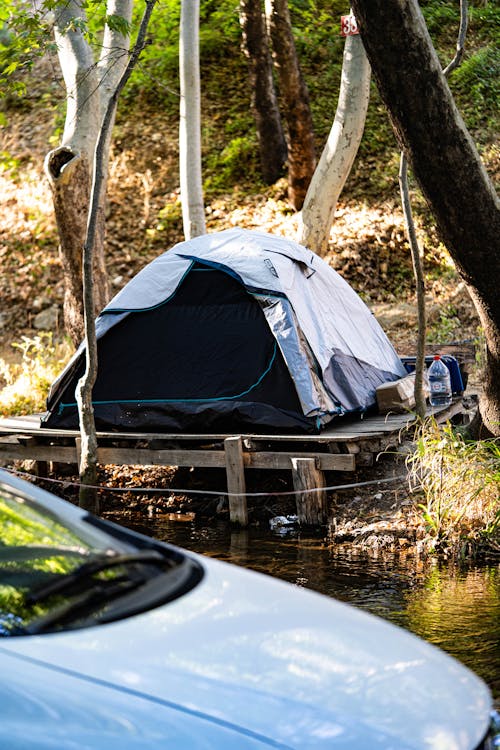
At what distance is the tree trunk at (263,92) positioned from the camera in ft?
48.8

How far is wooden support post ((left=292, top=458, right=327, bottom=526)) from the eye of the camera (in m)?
7.25

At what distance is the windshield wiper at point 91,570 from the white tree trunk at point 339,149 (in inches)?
373

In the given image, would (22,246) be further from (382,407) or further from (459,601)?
(459,601)

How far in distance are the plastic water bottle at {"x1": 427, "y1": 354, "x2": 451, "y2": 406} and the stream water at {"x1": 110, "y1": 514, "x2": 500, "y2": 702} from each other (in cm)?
278

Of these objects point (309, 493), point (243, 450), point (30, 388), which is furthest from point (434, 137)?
point (30, 388)

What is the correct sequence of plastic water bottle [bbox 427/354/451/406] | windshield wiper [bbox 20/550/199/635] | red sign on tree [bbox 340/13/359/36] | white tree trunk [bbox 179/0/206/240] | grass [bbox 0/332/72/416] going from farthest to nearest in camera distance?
white tree trunk [bbox 179/0/206/240] < grass [bbox 0/332/72/416] < red sign on tree [bbox 340/13/359/36] < plastic water bottle [bbox 427/354/451/406] < windshield wiper [bbox 20/550/199/635]

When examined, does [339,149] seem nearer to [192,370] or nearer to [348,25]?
[348,25]

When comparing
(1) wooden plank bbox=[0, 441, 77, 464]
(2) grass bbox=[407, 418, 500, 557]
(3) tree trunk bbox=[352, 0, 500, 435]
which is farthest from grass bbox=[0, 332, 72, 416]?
(3) tree trunk bbox=[352, 0, 500, 435]

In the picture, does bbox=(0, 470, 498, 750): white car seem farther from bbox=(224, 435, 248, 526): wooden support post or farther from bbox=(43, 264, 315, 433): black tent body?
bbox=(43, 264, 315, 433): black tent body

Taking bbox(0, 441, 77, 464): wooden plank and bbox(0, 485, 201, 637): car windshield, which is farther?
bbox(0, 441, 77, 464): wooden plank

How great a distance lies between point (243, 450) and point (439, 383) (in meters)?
2.78

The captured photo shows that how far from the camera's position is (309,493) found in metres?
7.30

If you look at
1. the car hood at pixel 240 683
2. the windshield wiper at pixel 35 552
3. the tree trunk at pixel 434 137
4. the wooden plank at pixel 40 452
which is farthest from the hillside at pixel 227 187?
the car hood at pixel 240 683

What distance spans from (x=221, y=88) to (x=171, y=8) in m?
2.02
